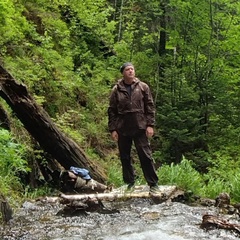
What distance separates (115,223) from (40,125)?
9.77ft

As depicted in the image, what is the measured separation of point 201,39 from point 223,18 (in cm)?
124

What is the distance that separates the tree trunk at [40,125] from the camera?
7.34m

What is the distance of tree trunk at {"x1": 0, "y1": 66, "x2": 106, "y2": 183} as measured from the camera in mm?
7336

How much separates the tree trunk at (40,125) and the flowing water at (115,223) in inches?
63.6

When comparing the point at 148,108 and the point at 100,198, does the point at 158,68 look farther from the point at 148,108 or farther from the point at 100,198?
the point at 100,198

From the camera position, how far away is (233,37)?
57.4ft

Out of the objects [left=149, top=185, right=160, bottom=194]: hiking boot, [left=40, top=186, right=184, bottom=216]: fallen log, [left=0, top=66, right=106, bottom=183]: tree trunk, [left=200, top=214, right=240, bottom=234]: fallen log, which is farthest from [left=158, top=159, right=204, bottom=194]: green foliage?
[left=200, top=214, right=240, bottom=234]: fallen log

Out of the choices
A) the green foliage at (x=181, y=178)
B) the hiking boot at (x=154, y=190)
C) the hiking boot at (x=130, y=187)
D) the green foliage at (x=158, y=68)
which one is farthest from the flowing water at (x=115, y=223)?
the green foliage at (x=158, y=68)

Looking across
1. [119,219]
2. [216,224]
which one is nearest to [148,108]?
[119,219]

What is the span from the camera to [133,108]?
7117mm

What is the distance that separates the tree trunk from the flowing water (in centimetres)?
161

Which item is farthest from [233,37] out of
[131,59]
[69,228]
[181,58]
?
[69,228]

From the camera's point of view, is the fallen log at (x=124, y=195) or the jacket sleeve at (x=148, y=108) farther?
the jacket sleeve at (x=148, y=108)

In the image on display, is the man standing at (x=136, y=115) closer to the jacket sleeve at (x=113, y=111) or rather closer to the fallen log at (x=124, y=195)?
the jacket sleeve at (x=113, y=111)
